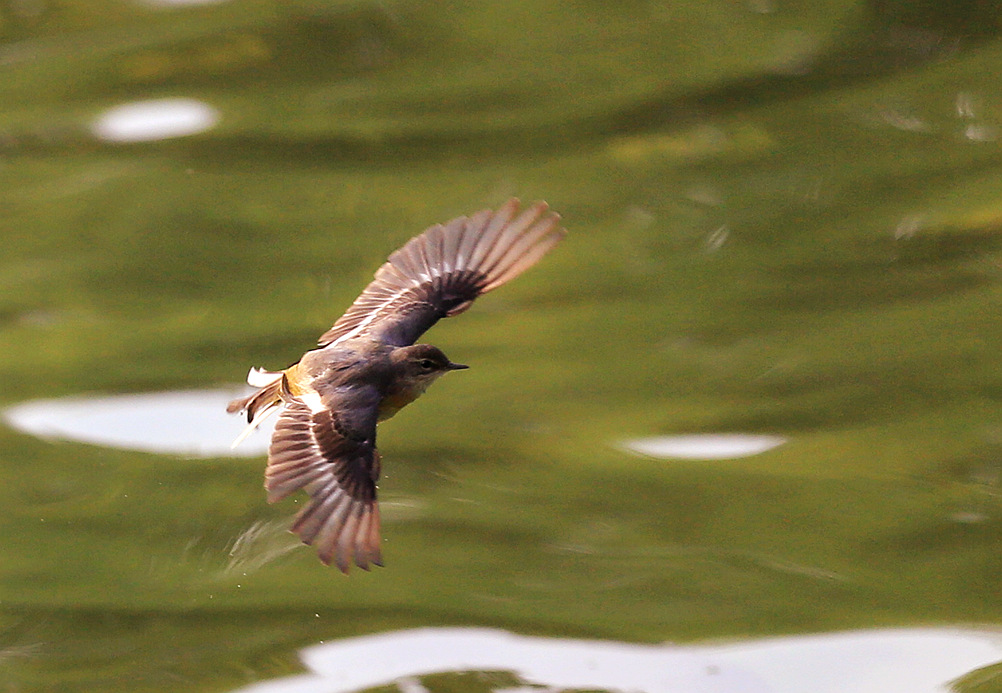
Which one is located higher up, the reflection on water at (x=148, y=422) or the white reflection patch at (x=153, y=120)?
the white reflection patch at (x=153, y=120)

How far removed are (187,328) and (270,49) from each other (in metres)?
1.40

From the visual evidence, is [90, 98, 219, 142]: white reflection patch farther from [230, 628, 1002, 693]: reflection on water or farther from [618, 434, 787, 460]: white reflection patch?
[230, 628, 1002, 693]: reflection on water

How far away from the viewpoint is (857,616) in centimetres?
407

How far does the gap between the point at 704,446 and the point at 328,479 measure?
1658mm

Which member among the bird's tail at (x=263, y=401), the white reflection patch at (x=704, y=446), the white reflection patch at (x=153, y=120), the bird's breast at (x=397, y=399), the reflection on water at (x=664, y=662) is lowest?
the reflection on water at (x=664, y=662)

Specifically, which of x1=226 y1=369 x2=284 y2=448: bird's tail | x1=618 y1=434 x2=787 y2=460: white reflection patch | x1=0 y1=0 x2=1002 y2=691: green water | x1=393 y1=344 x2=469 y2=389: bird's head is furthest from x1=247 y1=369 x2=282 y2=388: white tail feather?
x1=618 y1=434 x2=787 y2=460: white reflection patch

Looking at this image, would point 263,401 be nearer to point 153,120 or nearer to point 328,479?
point 328,479

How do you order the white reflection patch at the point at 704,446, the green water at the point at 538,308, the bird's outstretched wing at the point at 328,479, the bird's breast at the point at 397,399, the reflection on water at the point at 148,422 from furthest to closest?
the reflection on water at the point at 148,422 → the white reflection patch at the point at 704,446 → the green water at the point at 538,308 → the bird's breast at the point at 397,399 → the bird's outstretched wing at the point at 328,479

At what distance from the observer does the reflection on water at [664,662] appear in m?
3.92

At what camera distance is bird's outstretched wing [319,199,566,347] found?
13.1 ft

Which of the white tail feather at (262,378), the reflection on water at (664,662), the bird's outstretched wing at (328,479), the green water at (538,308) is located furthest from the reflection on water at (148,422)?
the bird's outstretched wing at (328,479)

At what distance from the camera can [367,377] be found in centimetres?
367

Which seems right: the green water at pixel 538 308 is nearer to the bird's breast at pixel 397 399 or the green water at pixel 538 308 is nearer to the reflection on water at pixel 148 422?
the reflection on water at pixel 148 422

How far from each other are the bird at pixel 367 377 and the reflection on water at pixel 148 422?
0.82m
